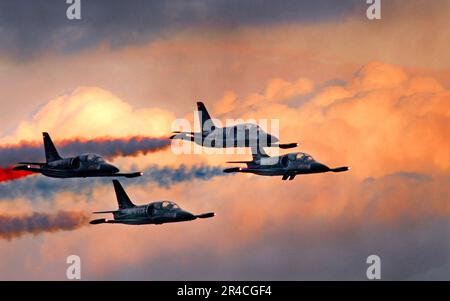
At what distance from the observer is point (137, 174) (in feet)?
498

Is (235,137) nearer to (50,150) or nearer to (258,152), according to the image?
(258,152)

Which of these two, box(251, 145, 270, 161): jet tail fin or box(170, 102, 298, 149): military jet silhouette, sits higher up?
box(170, 102, 298, 149): military jet silhouette

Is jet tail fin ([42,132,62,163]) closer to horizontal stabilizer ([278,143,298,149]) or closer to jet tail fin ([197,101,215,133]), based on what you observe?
jet tail fin ([197,101,215,133])

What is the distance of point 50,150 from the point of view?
153m

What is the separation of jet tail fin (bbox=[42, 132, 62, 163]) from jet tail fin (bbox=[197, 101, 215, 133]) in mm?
24922

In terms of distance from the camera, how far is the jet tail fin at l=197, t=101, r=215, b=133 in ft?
567

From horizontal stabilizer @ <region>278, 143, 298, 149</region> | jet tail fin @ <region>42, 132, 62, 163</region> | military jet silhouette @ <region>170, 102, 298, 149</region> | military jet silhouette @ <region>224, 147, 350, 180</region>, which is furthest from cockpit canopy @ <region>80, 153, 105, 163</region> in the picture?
horizontal stabilizer @ <region>278, 143, 298, 149</region>

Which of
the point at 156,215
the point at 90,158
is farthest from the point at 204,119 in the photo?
the point at 90,158

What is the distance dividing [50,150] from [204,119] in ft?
101

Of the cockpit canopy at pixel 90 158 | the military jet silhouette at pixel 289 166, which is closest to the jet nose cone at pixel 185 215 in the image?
the military jet silhouette at pixel 289 166
